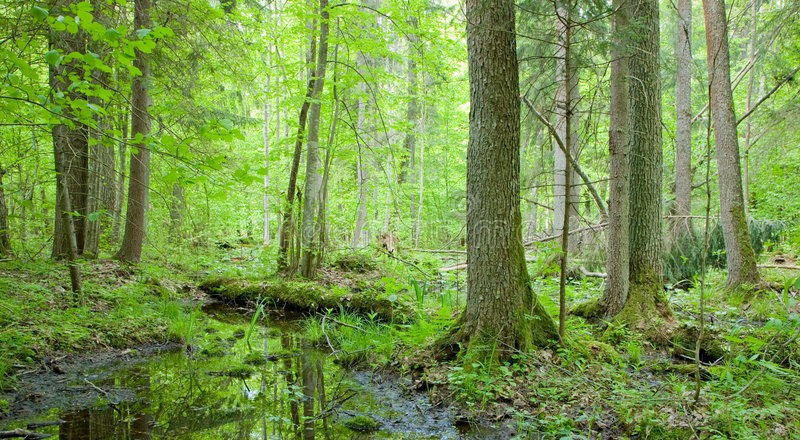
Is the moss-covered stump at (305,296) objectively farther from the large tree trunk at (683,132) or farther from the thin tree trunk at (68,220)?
the large tree trunk at (683,132)

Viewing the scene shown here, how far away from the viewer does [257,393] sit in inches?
167

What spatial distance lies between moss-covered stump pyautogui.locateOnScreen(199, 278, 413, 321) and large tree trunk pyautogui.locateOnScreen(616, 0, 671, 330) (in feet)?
10.2

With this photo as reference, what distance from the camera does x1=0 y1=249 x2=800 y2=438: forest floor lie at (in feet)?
10.8

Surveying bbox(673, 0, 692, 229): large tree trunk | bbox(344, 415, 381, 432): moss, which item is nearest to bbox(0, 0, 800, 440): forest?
bbox(344, 415, 381, 432): moss

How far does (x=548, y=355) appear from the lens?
4379 mm

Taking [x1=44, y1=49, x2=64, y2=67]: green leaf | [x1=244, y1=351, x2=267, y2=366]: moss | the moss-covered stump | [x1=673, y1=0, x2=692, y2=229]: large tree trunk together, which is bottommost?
[x1=244, y1=351, x2=267, y2=366]: moss

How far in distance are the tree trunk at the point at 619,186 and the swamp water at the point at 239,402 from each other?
3089 mm

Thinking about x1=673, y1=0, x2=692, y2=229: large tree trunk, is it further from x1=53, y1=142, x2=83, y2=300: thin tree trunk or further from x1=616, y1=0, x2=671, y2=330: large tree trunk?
x1=53, y1=142, x2=83, y2=300: thin tree trunk

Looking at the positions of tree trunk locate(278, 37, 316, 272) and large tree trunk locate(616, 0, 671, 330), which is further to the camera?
tree trunk locate(278, 37, 316, 272)

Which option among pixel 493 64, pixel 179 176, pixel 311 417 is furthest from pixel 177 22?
pixel 311 417

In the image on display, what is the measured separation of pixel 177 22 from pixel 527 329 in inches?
248

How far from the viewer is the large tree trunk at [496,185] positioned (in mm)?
4371

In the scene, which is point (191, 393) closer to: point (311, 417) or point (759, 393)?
point (311, 417)

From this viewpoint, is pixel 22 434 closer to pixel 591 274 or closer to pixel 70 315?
pixel 70 315
